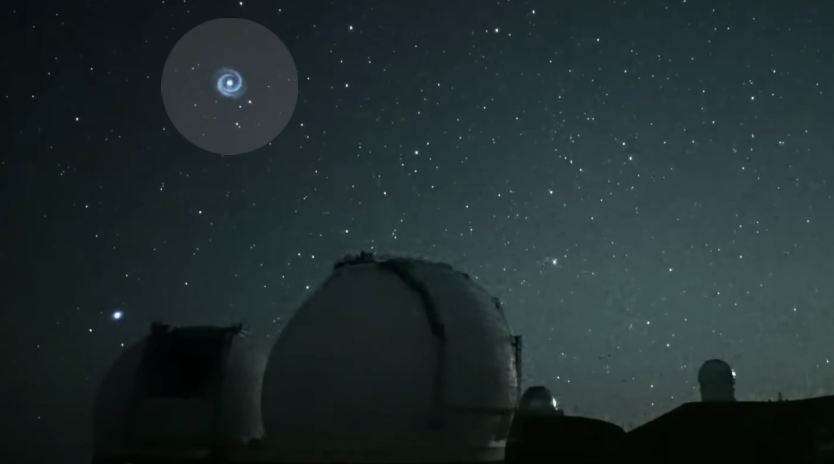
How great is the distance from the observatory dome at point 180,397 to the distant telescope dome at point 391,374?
2.85 m

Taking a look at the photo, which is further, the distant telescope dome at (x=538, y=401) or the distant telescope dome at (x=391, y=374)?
the distant telescope dome at (x=538, y=401)

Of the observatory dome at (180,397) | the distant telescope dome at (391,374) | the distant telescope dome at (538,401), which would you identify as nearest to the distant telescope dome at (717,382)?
the distant telescope dome at (538,401)

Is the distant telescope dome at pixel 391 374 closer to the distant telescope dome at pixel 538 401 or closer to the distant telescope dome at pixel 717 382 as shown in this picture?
the distant telescope dome at pixel 717 382

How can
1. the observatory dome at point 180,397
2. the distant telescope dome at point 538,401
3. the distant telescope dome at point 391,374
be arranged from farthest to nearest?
the distant telescope dome at point 538,401
the observatory dome at point 180,397
the distant telescope dome at point 391,374

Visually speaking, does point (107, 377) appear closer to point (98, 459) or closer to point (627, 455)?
point (98, 459)

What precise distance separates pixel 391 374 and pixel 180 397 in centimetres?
714

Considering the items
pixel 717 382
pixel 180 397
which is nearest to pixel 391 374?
pixel 180 397

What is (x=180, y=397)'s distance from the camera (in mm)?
17906

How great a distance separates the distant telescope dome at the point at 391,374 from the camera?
13719 mm

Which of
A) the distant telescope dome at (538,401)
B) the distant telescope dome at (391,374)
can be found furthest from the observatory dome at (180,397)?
the distant telescope dome at (538,401)

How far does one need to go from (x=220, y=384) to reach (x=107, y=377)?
182 inches

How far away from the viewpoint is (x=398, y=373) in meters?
13.9

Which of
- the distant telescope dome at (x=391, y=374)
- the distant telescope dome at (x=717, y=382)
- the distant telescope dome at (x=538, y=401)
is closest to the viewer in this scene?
the distant telescope dome at (x=391, y=374)

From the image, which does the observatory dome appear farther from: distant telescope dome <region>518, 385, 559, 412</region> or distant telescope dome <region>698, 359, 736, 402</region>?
distant telescope dome <region>698, 359, 736, 402</region>
